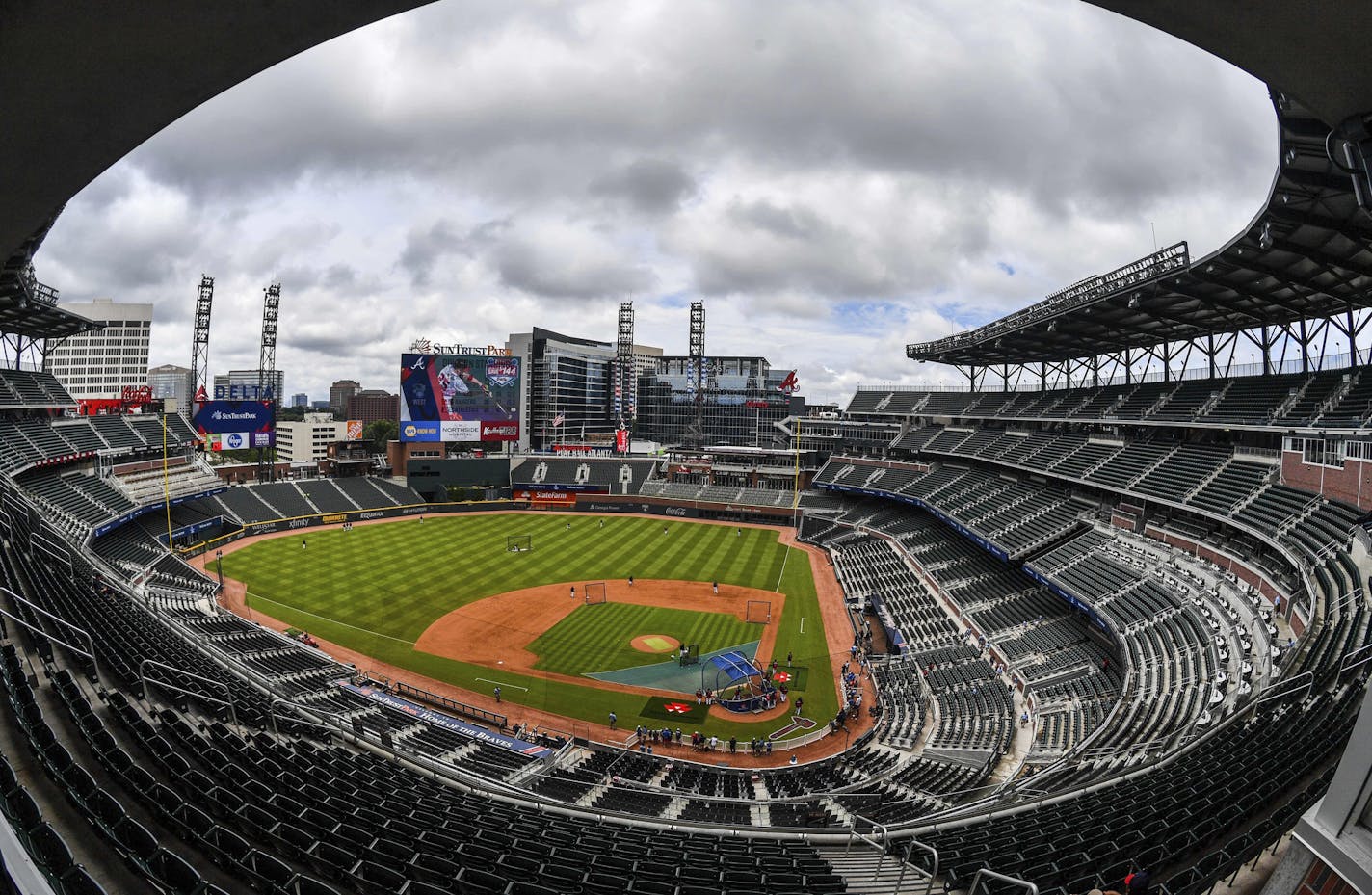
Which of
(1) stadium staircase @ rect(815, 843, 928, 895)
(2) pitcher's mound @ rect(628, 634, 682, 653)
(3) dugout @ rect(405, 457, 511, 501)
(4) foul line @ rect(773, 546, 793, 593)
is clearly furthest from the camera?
(3) dugout @ rect(405, 457, 511, 501)

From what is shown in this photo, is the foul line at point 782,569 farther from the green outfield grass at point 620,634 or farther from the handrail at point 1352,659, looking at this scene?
the handrail at point 1352,659

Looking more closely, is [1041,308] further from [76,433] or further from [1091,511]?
[76,433]

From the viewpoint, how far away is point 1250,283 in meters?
28.1

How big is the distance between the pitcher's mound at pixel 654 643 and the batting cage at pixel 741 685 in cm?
323

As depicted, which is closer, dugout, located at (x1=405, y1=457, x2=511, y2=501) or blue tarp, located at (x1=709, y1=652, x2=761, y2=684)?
blue tarp, located at (x1=709, y1=652, x2=761, y2=684)

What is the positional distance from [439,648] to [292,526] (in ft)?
121

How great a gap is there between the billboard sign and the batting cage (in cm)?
5494

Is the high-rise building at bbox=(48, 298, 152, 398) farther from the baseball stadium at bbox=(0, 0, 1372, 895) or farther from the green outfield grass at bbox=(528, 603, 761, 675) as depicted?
the green outfield grass at bbox=(528, 603, 761, 675)

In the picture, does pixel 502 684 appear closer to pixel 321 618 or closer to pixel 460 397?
pixel 321 618

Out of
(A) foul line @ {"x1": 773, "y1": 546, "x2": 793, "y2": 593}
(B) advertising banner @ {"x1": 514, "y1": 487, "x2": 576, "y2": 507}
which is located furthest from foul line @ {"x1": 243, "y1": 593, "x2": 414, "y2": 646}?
(B) advertising banner @ {"x1": 514, "y1": 487, "x2": 576, "y2": 507}

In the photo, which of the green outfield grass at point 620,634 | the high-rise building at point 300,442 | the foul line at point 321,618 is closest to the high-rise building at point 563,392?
the high-rise building at point 300,442

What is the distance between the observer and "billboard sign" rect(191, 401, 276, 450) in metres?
59.3

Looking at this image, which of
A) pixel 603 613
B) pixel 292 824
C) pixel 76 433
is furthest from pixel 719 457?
pixel 292 824

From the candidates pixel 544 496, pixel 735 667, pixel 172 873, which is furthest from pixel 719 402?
pixel 172 873
